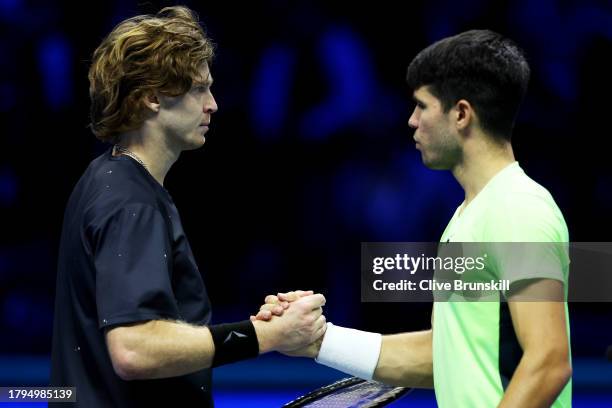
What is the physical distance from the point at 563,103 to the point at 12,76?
3651 millimetres

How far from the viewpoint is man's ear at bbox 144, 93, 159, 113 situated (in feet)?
8.95

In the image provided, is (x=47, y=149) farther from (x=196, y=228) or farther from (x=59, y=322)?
(x=59, y=322)

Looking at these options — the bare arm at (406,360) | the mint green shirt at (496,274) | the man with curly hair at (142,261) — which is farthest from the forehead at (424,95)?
the bare arm at (406,360)

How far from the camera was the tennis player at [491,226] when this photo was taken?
7.71ft

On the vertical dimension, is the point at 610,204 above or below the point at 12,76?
below

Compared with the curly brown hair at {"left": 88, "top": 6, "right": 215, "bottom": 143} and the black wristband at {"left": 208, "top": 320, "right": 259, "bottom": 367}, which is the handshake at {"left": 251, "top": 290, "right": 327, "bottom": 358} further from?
the curly brown hair at {"left": 88, "top": 6, "right": 215, "bottom": 143}

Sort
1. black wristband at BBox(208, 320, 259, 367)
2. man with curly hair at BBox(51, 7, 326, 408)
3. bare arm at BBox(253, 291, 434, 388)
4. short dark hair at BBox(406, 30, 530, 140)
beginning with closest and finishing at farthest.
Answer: man with curly hair at BBox(51, 7, 326, 408)
black wristband at BBox(208, 320, 259, 367)
short dark hair at BBox(406, 30, 530, 140)
bare arm at BBox(253, 291, 434, 388)

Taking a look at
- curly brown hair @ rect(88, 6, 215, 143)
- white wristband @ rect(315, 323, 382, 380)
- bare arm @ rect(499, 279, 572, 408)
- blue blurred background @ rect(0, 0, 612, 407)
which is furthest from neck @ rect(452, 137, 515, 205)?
blue blurred background @ rect(0, 0, 612, 407)

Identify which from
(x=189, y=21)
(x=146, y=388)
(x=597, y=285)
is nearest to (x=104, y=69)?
(x=189, y=21)

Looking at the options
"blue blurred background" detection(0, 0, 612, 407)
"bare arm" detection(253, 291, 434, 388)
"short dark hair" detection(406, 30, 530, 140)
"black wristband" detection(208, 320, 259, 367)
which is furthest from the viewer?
"blue blurred background" detection(0, 0, 612, 407)

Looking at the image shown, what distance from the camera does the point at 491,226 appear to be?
2516 mm

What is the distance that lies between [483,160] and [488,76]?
8.4 inches

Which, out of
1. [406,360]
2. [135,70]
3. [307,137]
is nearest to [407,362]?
[406,360]

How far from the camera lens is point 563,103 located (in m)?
6.94
